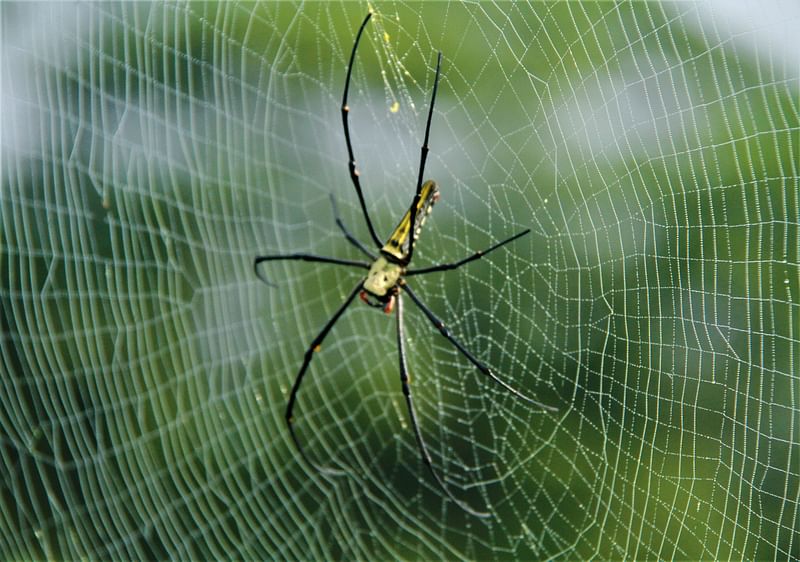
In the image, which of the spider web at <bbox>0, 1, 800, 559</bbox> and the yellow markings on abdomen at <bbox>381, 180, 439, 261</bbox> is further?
the spider web at <bbox>0, 1, 800, 559</bbox>

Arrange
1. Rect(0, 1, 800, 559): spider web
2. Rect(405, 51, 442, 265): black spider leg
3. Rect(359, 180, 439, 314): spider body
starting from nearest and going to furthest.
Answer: Rect(405, 51, 442, 265): black spider leg, Rect(359, 180, 439, 314): spider body, Rect(0, 1, 800, 559): spider web

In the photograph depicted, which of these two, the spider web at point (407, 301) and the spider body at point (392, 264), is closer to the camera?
the spider body at point (392, 264)

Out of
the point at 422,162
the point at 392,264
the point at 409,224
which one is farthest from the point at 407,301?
the point at 422,162

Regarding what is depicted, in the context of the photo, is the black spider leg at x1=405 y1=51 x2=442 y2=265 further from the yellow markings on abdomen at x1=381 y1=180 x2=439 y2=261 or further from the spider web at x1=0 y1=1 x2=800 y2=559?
the spider web at x1=0 y1=1 x2=800 y2=559

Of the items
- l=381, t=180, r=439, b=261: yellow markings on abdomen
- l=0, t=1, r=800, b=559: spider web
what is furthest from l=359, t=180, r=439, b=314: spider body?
l=0, t=1, r=800, b=559: spider web

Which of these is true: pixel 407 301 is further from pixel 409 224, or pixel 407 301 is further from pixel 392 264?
pixel 409 224

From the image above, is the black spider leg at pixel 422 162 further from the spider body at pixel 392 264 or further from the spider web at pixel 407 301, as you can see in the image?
the spider web at pixel 407 301

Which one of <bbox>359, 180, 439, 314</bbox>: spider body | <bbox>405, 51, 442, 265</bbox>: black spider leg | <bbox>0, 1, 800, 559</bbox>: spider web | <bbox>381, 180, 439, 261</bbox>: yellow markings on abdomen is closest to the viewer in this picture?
<bbox>405, 51, 442, 265</bbox>: black spider leg

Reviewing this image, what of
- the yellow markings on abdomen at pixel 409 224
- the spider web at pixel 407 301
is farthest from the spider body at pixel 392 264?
the spider web at pixel 407 301

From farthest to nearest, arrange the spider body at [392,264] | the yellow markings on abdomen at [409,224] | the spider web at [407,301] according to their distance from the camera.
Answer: the spider web at [407,301] → the spider body at [392,264] → the yellow markings on abdomen at [409,224]

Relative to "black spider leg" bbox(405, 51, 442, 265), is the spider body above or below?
below
